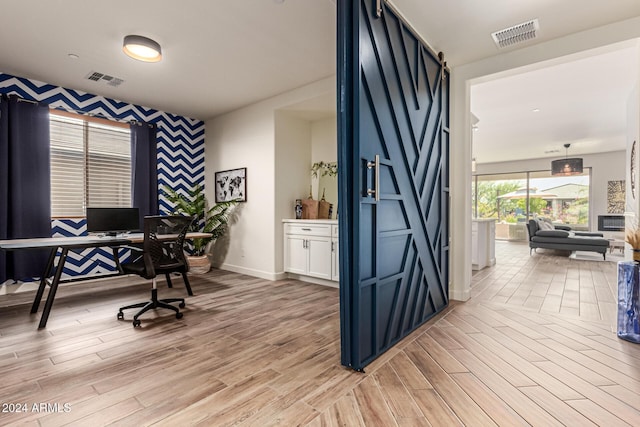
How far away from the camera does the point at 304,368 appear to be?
2033 millimetres

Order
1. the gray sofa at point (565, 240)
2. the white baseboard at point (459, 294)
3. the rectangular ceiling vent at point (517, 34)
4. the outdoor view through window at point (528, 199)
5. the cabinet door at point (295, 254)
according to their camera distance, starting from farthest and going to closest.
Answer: the outdoor view through window at point (528, 199)
the gray sofa at point (565, 240)
the cabinet door at point (295, 254)
the white baseboard at point (459, 294)
the rectangular ceiling vent at point (517, 34)

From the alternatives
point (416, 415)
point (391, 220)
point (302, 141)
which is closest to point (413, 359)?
point (416, 415)

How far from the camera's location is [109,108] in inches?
182

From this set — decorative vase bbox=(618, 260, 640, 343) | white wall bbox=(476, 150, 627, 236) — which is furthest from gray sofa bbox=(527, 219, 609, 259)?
decorative vase bbox=(618, 260, 640, 343)

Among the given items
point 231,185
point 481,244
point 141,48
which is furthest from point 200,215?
point 481,244

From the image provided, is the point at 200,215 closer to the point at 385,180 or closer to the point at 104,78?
the point at 104,78

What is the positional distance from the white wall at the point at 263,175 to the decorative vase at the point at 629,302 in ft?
12.0

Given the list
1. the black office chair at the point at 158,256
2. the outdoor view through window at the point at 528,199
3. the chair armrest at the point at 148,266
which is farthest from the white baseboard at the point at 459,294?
the outdoor view through window at the point at 528,199

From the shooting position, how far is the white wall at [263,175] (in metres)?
4.58

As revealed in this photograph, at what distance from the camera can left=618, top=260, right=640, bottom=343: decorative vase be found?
95.0 inches

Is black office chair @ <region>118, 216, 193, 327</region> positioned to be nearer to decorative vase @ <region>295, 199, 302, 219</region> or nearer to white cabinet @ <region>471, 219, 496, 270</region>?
decorative vase @ <region>295, 199, 302, 219</region>

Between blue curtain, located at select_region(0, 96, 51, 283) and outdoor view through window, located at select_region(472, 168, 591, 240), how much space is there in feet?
35.2

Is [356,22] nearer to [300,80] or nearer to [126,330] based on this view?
[300,80]

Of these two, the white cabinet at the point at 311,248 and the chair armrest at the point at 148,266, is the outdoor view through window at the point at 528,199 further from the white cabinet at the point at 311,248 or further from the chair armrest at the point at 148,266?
the chair armrest at the point at 148,266
